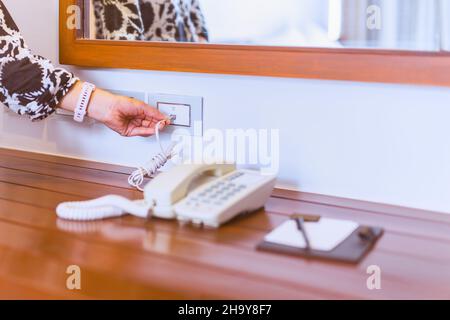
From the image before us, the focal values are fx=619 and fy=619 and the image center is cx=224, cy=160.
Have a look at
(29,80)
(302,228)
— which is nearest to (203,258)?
(302,228)

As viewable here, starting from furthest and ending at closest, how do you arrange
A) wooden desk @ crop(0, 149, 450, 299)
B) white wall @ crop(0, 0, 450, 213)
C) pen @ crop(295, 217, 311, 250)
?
white wall @ crop(0, 0, 450, 213), pen @ crop(295, 217, 311, 250), wooden desk @ crop(0, 149, 450, 299)

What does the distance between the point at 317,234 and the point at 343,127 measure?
288 millimetres

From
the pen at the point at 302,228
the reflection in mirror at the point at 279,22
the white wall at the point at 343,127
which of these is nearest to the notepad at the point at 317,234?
the pen at the point at 302,228

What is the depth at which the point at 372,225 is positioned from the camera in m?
0.96

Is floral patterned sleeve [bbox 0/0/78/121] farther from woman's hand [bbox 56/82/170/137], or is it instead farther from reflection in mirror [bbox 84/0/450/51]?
reflection in mirror [bbox 84/0/450/51]

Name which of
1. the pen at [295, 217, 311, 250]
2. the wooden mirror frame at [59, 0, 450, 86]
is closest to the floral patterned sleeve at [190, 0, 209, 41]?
the wooden mirror frame at [59, 0, 450, 86]

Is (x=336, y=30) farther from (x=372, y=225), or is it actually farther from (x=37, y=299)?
(x=37, y=299)

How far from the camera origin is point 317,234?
877 mm

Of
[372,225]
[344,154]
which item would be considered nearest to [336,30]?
[344,154]

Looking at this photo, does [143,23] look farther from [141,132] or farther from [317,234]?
[317,234]

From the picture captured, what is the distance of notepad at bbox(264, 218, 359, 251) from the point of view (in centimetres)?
84

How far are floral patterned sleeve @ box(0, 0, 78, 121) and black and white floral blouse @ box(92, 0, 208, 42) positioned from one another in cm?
17

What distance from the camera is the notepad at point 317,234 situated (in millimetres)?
838

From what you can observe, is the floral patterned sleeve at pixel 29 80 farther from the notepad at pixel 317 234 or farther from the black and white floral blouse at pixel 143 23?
the notepad at pixel 317 234
